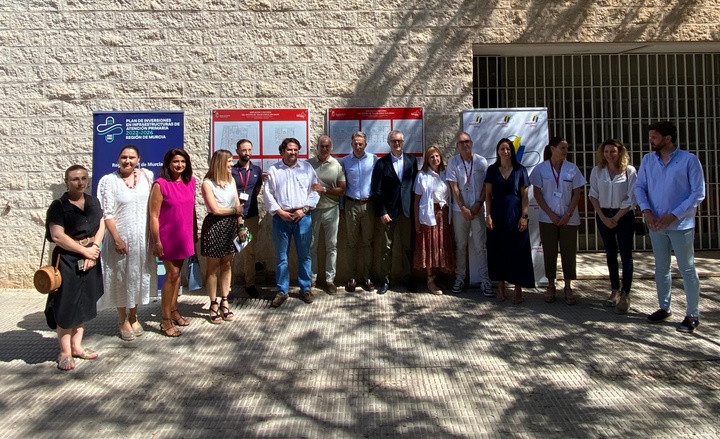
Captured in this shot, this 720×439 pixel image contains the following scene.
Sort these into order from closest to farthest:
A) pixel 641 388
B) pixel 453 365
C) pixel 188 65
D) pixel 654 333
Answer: pixel 641 388 → pixel 453 365 → pixel 654 333 → pixel 188 65

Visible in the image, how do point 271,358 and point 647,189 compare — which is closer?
point 271,358

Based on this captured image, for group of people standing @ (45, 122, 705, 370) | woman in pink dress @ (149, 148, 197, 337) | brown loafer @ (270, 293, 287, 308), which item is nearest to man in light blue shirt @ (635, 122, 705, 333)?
group of people standing @ (45, 122, 705, 370)

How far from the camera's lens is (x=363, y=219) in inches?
281

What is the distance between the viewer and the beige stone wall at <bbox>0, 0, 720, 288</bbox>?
24.6 ft

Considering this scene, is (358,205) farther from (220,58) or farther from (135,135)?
(135,135)

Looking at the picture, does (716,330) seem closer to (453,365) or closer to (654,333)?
(654,333)

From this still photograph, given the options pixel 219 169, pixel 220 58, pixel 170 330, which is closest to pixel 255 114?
pixel 220 58

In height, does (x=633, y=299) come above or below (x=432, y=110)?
below

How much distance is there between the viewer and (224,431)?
3715 millimetres

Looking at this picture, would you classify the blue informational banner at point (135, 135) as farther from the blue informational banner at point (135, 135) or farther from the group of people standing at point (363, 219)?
the group of people standing at point (363, 219)

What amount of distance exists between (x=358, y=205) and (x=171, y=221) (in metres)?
2.37

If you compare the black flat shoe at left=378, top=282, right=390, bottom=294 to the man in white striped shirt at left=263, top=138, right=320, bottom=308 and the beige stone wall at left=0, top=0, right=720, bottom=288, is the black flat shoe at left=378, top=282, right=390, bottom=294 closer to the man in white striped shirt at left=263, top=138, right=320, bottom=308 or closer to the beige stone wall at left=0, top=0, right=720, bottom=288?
the man in white striped shirt at left=263, top=138, right=320, bottom=308

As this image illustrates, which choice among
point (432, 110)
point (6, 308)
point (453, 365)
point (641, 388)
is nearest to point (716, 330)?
point (641, 388)

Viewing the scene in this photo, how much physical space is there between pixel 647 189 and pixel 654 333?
146cm
